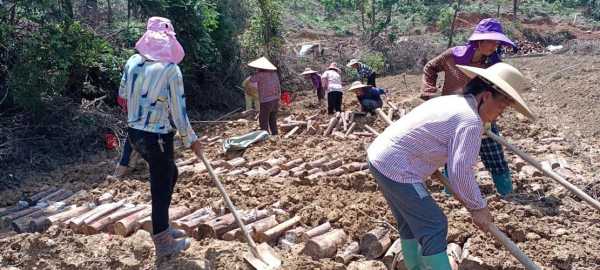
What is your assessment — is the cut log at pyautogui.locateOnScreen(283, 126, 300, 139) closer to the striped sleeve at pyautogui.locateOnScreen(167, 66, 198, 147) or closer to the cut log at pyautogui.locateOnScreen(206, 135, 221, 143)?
the cut log at pyautogui.locateOnScreen(206, 135, 221, 143)

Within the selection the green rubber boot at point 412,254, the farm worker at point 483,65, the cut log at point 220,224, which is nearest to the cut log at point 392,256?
the green rubber boot at point 412,254

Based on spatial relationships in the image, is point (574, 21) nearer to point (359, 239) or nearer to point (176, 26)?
point (176, 26)

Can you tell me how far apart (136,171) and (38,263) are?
255 cm

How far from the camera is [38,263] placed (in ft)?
13.3

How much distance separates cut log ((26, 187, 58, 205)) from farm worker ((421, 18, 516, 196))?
154 inches

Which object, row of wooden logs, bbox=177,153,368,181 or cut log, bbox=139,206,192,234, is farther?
row of wooden logs, bbox=177,153,368,181

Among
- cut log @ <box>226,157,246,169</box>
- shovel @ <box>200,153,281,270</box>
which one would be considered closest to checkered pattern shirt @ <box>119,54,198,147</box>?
shovel @ <box>200,153,281,270</box>

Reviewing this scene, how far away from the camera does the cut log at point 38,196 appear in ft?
18.6

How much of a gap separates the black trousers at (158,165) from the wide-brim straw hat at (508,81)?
6.29 ft

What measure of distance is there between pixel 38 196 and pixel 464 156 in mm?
4757

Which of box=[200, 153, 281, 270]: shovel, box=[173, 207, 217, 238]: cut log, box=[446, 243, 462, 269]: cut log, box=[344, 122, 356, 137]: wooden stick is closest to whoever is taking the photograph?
box=[446, 243, 462, 269]: cut log

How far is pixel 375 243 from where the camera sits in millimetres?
3785

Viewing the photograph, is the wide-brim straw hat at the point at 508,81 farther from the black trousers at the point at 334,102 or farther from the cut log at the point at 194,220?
the black trousers at the point at 334,102

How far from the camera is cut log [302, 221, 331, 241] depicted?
3.96 meters
